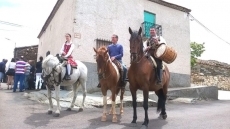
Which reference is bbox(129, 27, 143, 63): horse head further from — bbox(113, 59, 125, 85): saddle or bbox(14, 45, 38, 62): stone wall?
bbox(14, 45, 38, 62): stone wall

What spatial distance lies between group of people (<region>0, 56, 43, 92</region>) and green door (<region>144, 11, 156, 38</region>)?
24.4 feet

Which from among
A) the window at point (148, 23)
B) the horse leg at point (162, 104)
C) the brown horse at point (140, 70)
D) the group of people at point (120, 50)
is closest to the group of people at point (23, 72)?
the group of people at point (120, 50)

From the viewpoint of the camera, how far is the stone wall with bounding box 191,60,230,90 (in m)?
24.3

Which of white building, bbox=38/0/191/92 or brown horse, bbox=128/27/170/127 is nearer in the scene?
brown horse, bbox=128/27/170/127

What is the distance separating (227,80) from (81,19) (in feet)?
62.5

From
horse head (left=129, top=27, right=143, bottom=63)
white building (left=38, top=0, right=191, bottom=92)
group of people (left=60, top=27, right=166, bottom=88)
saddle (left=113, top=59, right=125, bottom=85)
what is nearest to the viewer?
horse head (left=129, top=27, right=143, bottom=63)

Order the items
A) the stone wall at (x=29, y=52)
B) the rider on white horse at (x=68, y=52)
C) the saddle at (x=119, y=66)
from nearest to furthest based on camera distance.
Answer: the saddle at (x=119, y=66)
the rider on white horse at (x=68, y=52)
the stone wall at (x=29, y=52)

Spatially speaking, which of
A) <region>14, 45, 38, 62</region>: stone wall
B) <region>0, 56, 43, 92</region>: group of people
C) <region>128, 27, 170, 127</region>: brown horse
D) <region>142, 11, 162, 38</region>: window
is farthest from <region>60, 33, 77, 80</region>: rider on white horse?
<region>14, 45, 38, 62</region>: stone wall

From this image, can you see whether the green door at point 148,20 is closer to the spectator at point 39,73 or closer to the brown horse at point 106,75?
the spectator at point 39,73

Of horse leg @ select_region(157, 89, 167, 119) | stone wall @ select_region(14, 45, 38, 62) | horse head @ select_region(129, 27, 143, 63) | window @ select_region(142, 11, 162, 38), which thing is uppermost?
window @ select_region(142, 11, 162, 38)

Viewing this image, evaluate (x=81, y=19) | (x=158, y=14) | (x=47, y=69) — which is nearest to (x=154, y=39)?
(x=47, y=69)

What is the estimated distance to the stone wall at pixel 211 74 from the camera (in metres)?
24.3

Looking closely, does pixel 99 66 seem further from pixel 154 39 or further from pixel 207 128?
pixel 207 128

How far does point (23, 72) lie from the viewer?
12.7 m
